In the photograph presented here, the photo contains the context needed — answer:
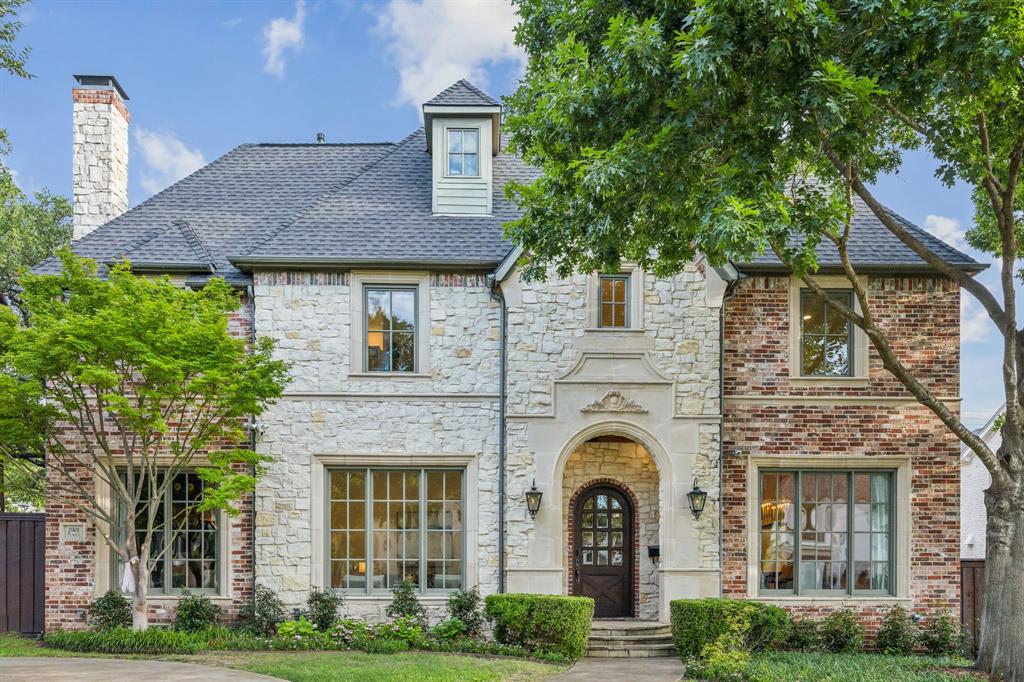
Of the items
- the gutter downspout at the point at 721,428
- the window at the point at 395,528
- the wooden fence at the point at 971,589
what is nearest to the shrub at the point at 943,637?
the wooden fence at the point at 971,589

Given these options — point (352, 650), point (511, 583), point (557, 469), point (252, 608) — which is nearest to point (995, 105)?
point (557, 469)

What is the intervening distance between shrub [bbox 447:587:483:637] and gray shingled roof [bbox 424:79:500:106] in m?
7.78

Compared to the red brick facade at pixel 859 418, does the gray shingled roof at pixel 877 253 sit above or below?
above

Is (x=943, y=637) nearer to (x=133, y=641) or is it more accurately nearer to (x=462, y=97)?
(x=462, y=97)

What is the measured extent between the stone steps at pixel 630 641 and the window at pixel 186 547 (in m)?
5.73

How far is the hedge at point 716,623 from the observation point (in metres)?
11.7

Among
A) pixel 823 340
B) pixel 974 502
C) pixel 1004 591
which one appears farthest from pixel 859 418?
pixel 974 502

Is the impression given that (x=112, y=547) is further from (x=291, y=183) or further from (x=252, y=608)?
(x=291, y=183)

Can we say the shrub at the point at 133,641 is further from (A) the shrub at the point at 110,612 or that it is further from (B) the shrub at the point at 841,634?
(B) the shrub at the point at 841,634

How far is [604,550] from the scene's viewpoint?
48.2 ft

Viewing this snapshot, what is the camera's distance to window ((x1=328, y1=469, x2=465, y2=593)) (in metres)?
13.6

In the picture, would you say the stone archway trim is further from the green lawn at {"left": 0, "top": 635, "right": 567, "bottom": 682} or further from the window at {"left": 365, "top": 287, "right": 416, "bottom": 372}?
the window at {"left": 365, "top": 287, "right": 416, "bottom": 372}

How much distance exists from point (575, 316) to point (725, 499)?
11.7 feet

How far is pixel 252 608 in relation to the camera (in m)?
13.1
